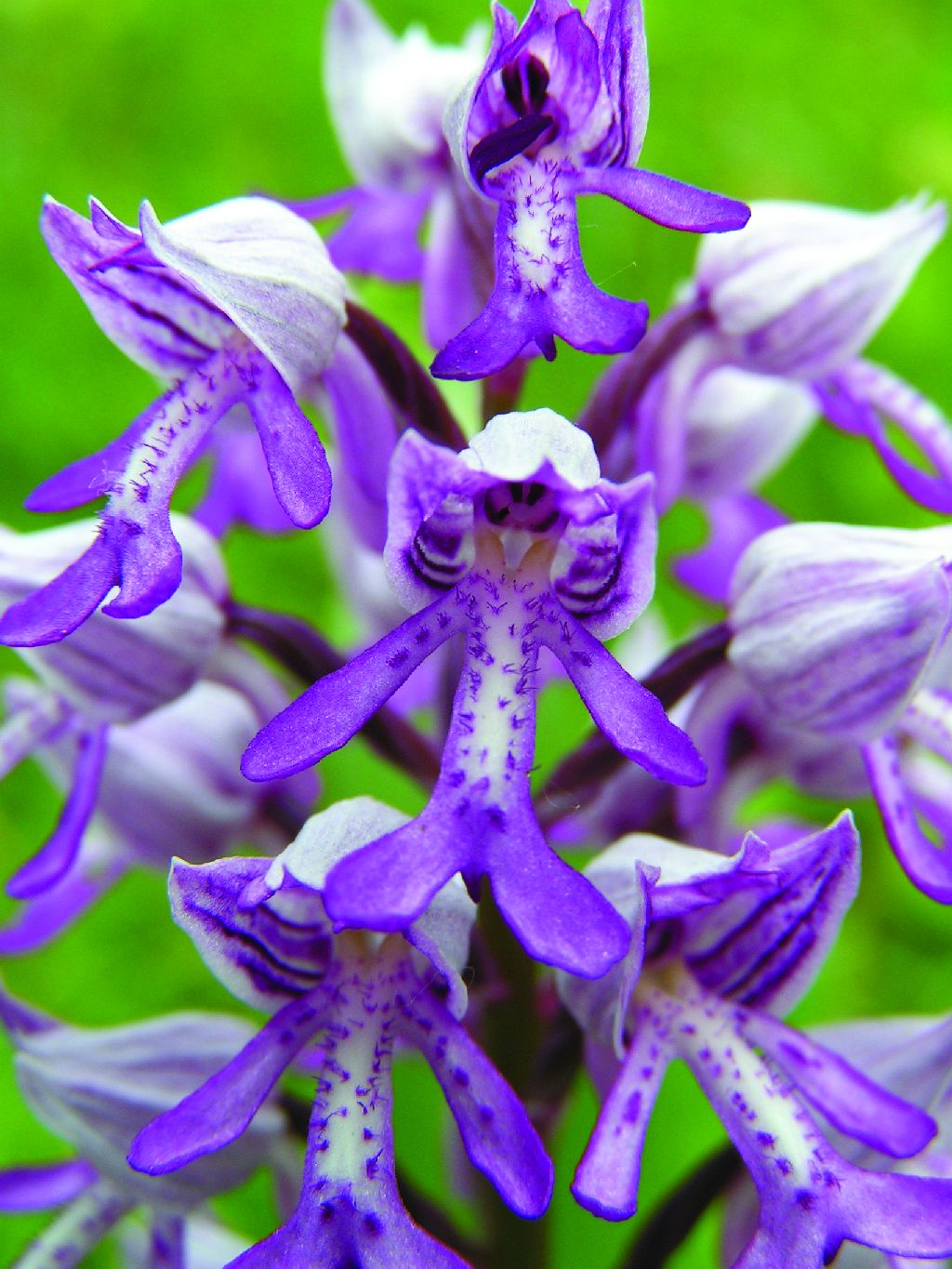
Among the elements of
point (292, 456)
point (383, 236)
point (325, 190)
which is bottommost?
point (292, 456)

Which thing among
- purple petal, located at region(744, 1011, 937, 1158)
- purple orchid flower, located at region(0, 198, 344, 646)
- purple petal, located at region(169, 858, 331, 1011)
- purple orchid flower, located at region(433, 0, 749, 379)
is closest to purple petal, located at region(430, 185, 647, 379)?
purple orchid flower, located at region(433, 0, 749, 379)

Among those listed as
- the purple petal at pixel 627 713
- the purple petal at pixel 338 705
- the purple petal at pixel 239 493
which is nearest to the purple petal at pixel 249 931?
the purple petal at pixel 338 705

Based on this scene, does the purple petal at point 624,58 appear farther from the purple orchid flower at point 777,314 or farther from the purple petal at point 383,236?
the purple petal at point 383,236

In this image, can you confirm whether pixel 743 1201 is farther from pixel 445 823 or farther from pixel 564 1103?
pixel 445 823

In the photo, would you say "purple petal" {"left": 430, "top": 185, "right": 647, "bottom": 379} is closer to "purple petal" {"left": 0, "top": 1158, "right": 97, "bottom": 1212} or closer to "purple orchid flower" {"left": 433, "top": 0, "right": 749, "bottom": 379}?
"purple orchid flower" {"left": 433, "top": 0, "right": 749, "bottom": 379}

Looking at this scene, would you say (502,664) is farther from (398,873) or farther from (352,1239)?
(352,1239)

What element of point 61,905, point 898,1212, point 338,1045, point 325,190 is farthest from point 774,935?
point 325,190

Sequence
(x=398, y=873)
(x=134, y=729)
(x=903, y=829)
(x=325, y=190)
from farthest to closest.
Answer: (x=325, y=190) → (x=134, y=729) → (x=903, y=829) → (x=398, y=873)

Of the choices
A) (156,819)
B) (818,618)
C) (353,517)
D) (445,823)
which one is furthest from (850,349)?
(156,819)
